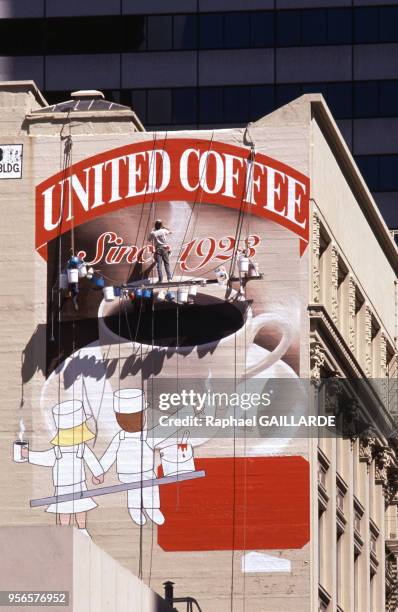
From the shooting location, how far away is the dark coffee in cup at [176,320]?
9781 centimetres

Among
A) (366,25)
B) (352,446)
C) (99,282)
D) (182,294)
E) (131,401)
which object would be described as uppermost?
(366,25)

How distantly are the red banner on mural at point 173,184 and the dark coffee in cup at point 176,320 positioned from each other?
11.6 ft

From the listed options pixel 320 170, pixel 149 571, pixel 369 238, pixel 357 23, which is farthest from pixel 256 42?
pixel 149 571

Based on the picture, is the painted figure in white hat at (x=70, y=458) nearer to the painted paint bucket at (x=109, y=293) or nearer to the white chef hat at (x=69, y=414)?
the white chef hat at (x=69, y=414)

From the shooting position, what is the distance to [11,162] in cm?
10031

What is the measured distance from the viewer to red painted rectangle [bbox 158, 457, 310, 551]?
315ft

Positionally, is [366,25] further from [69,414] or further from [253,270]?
[69,414]

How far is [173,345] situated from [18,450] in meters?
6.80

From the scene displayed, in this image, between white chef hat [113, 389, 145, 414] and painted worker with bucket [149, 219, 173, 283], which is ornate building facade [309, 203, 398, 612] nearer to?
painted worker with bucket [149, 219, 173, 283]

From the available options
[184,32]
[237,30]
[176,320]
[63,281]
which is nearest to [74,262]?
[63,281]

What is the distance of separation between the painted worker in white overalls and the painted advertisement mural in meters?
0.05

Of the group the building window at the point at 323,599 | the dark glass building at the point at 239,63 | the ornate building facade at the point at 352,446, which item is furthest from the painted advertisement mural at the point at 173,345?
the dark glass building at the point at 239,63

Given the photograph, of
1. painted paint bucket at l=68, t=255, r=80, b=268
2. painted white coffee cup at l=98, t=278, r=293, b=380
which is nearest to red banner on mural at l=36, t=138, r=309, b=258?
painted paint bucket at l=68, t=255, r=80, b=268

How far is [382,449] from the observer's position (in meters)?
119
